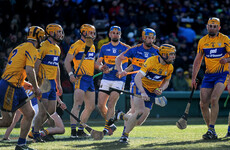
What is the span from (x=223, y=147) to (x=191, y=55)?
11842 mm

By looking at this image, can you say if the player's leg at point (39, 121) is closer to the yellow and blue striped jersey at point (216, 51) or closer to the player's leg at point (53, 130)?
the player's leg at point (53, 130)

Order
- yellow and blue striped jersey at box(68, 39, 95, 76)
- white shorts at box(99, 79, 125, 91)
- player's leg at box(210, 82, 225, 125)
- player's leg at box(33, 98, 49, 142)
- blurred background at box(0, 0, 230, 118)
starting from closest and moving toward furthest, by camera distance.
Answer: player's leg at box(33, 98, 49, 142), player's leg at box(210, 82, 225, 125), yellow and blue striped jersey at box(68, 39, 95, 76), white shorts at box(99, 79, 125, 91), blurred background at box(0, 0, 230, 118)

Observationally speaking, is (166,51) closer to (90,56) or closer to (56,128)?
(90,56)

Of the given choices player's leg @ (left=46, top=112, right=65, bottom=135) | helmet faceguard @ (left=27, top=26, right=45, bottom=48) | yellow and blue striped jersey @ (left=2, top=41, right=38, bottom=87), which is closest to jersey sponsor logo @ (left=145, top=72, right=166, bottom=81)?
player's leg @ (left=46, top=112, right=65, bottom=135)

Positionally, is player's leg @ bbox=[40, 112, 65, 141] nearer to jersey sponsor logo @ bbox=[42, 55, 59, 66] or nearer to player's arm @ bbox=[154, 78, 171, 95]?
jersey sponsor logo @ bbox=[42, 55, 59, 66]

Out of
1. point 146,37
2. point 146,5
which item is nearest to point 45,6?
point 146,5

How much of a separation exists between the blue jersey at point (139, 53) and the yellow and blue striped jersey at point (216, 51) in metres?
1.11

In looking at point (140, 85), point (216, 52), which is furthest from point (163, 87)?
point (216, 52)

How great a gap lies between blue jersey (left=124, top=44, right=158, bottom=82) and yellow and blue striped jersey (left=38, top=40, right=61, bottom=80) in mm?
1660

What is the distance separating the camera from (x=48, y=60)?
9.41m

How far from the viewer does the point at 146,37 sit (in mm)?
→ 10039

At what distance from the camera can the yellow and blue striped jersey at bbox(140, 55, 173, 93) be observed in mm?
8914

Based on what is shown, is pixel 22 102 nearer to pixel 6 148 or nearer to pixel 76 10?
pixel 6 148

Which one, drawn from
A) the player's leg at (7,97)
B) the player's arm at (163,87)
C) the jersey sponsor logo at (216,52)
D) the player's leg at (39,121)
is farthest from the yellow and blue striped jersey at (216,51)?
the player's leg at (7,97)
